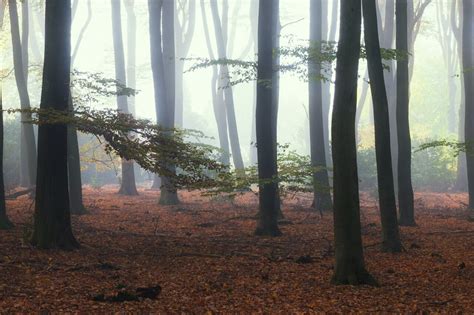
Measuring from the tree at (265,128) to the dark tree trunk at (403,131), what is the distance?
13.0ft

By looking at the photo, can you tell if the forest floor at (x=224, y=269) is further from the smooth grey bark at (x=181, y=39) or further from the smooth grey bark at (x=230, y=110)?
the smooth grey bark at (x=181, y=39)

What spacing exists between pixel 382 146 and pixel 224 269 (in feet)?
13.4

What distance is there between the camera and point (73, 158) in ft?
54.6

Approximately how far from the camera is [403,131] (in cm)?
1563

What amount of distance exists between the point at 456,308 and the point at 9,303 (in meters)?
5.72

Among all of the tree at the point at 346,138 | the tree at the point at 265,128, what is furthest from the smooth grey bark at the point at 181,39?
the tree at the point at 346,138

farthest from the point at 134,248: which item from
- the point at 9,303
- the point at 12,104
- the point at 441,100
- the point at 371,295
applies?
the point at 441,100

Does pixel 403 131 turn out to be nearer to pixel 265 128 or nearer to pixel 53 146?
pixel 265 128

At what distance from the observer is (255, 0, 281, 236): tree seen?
13.2m

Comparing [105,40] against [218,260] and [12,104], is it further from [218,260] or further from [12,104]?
[218,260]

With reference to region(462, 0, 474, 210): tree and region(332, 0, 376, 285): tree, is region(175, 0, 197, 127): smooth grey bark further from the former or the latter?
region(332, 0, 376, 285): tree

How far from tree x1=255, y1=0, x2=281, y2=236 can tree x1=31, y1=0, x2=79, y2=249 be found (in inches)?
173

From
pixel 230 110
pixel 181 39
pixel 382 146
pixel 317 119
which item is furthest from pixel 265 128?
pixel 181 39

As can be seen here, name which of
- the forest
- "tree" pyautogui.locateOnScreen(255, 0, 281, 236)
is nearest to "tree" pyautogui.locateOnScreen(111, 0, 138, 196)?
the forest
